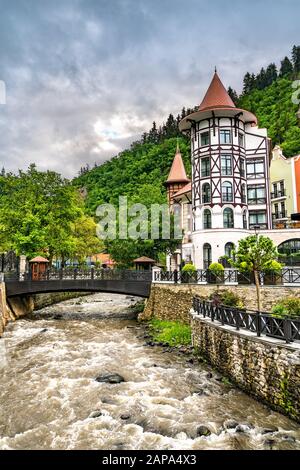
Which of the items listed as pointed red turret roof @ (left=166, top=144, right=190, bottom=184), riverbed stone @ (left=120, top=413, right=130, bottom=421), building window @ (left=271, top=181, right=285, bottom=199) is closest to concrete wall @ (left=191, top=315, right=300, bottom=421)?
riverbed stone @ (left=120, top=413, right=130, bottom=421)

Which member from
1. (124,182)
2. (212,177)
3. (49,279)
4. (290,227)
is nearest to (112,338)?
(49,279)

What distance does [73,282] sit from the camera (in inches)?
992

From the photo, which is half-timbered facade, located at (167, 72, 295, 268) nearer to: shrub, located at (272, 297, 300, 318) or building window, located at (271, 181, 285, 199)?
building window, located at (271, 181, 285, 199)

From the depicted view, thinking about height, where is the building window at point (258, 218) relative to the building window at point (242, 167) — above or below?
below

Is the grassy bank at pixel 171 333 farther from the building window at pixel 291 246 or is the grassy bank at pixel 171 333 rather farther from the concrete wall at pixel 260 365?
the building window at pixel 291 246

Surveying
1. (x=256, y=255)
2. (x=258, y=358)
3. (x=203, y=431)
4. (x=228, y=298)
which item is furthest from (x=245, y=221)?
(x=203, y=431)

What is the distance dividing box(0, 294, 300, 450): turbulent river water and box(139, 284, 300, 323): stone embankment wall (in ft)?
14.5

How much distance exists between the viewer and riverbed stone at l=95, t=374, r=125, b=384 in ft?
38.6

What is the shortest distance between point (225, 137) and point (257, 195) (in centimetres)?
637

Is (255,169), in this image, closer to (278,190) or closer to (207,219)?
(207,219)

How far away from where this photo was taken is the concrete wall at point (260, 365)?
8352 millimetres

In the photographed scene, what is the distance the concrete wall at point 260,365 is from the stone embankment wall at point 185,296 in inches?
225

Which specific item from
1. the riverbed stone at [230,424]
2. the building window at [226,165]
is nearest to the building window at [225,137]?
the building window at [226,165]
